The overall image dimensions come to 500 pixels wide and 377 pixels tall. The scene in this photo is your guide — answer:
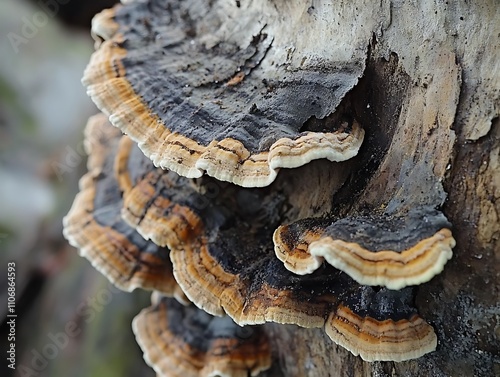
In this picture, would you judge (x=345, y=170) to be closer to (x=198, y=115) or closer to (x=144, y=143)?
(x=198, y=115)

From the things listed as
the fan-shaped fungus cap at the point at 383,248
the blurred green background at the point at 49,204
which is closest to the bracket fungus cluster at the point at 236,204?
the fan-shaped fungus cap at the point at 383,248

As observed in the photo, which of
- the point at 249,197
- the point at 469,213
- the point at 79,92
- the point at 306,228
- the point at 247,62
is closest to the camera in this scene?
the point at 469,213

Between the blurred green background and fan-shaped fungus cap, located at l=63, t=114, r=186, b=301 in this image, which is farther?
the blurred green background

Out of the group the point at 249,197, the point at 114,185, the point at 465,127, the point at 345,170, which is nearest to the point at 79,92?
the point at 114,185

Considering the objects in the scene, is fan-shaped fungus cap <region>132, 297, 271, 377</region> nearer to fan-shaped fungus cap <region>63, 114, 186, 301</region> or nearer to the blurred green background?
fan-shaped fungus cap <region>63, 114, 186, 301</region>

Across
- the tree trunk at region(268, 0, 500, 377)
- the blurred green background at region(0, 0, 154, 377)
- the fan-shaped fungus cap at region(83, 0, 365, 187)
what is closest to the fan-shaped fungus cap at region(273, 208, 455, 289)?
the tree trunk at region(268, 0, 500, 377)

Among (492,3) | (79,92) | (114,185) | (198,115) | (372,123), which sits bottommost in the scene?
(79,92)

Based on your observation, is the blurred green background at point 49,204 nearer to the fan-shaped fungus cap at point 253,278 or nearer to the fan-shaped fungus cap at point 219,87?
the fan-shaped fungus cap at point 253,278
